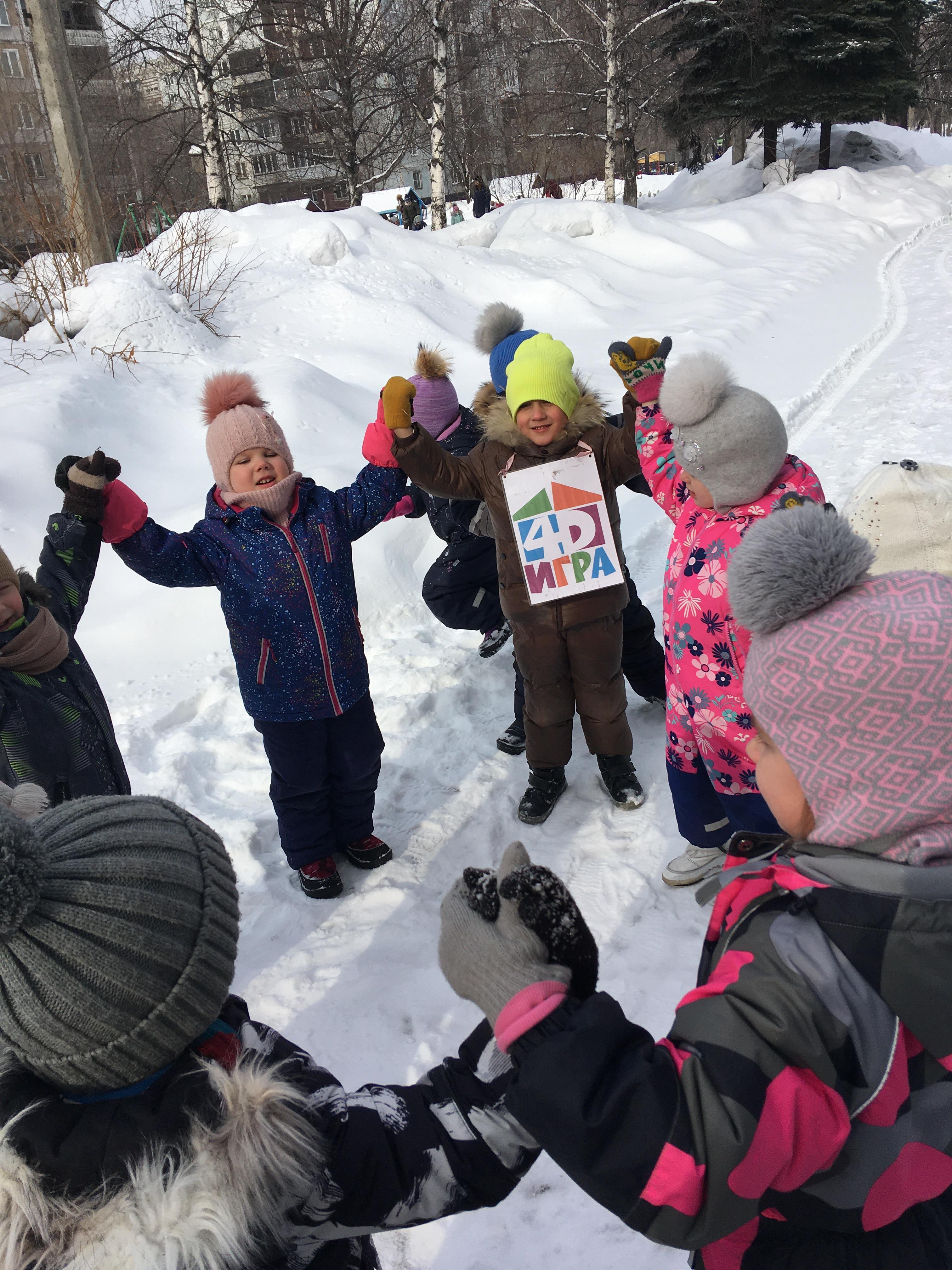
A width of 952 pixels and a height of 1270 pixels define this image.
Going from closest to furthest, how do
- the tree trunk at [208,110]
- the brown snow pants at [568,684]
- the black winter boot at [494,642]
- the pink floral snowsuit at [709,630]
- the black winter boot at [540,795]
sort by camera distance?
the pink floral snowsuit at [709,630] < the brown snow pants at [568,684] < the black winter boot at [540,795] < the black winter boot at [494,642] < the tree trunk at [208,110]

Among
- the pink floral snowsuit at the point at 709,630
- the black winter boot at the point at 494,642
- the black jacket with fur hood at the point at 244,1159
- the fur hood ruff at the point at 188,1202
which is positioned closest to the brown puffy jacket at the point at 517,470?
the pink floral snowsuit at the point at 709,630

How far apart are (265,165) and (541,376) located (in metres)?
38.2

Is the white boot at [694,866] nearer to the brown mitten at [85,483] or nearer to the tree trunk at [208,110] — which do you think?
the brown mitten at [85,483]

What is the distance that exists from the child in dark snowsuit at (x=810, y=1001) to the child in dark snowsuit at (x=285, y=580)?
66.5 inches

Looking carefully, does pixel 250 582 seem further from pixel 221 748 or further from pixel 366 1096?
pixel 366 1096

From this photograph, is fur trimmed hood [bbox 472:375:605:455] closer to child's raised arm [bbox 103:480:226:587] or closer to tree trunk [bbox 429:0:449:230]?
child's raised arm [bbox 103:480:226:587]

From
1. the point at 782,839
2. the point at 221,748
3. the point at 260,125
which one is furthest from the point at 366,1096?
the point at 260,125

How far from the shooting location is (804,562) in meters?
1.06

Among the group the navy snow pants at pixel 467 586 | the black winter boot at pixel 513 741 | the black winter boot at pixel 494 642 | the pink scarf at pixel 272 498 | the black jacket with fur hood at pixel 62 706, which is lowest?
the black winter boot at pixel 513 741

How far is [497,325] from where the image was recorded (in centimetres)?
372

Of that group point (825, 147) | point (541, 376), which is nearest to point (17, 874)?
point (541, 376)

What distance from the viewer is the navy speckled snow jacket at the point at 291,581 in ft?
8.57

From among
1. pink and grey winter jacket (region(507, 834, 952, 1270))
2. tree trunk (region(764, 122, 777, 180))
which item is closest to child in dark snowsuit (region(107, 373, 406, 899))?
pink and grey winter jacket (region(507, 834, 952, 1270))

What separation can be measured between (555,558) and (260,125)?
109 ft
